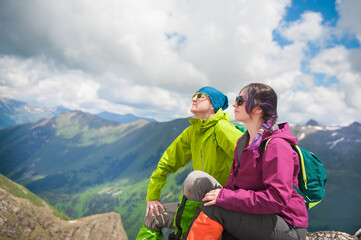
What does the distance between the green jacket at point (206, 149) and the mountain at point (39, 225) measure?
7987cm

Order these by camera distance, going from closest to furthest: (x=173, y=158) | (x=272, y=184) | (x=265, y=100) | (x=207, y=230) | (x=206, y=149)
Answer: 1. (x=272, y=184)
2. (x=207, y=230)
3. (x=265, y=100)
4. (x=206, y=149)
5. (x=173, y=158)

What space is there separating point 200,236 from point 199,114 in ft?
10.4

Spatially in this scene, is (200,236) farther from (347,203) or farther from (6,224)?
(347,203)

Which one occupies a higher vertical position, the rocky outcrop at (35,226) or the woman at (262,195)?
the woman at (262,195)

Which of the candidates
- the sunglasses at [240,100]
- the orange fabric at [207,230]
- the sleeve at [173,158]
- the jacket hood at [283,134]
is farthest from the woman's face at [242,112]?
the sleeve at [173,158]

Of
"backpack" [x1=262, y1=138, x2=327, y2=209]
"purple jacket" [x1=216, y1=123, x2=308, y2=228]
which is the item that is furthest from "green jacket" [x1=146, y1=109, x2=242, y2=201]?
"backpack" [x1=262, y1=138, x2=327, y2=209]

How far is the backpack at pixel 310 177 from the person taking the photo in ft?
9.14

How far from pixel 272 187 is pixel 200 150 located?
2545 mm

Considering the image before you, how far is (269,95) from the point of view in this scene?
3.23 m

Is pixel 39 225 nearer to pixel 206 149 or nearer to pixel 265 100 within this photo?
pixel 206 149

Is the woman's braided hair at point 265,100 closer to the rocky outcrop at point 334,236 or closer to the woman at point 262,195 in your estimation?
the woman at point 262,195

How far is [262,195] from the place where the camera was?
8.66 feet

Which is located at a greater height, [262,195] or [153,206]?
[262,195]

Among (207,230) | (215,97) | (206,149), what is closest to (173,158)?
(206,149)
